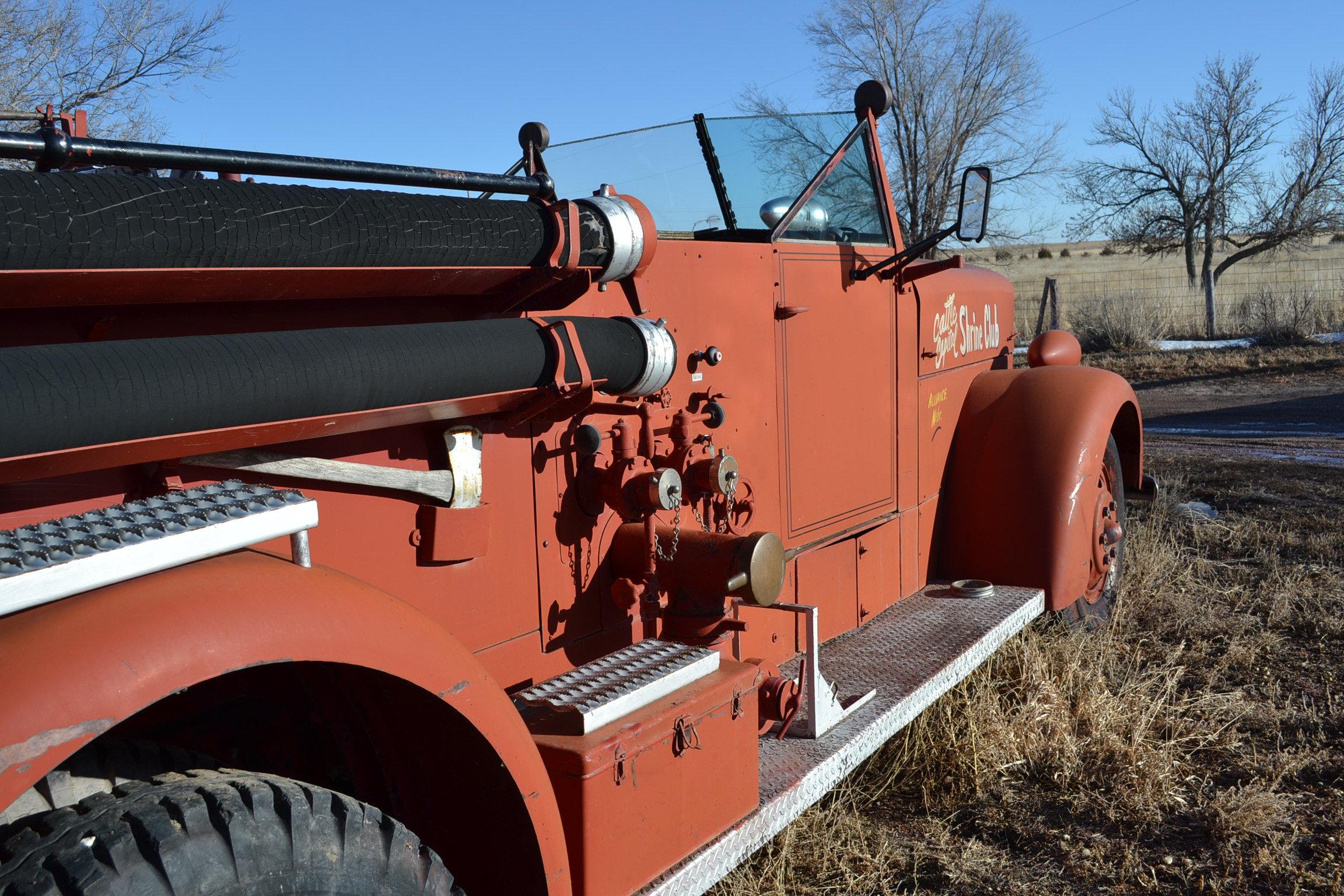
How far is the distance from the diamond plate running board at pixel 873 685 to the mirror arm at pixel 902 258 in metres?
1.32

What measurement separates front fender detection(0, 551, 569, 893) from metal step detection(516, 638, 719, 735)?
266 millimetres

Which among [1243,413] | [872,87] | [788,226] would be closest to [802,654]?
[788,226]

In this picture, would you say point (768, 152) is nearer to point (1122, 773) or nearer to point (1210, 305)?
point (1122, 773)

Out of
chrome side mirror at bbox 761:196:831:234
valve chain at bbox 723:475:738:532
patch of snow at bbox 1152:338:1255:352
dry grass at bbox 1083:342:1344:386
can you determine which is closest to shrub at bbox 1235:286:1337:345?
patch of snow at bbox 1152:338:1255:352

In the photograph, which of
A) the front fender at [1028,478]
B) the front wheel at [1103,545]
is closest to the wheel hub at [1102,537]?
the front wheel at [1103,545]

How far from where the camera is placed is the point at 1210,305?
75.4 feet

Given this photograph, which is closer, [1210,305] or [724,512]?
[724,512]

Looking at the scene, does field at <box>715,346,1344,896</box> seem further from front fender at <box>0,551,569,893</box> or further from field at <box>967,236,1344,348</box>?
field at <box>967,236,1344,348</box>

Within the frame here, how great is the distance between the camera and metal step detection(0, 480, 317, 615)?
1.45 metres

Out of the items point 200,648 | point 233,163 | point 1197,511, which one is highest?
point 233,163

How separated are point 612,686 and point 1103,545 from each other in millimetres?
3150

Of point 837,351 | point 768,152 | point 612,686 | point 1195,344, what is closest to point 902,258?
point 837,351

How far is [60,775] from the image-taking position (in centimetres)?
174

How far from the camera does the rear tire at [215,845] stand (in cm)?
142
